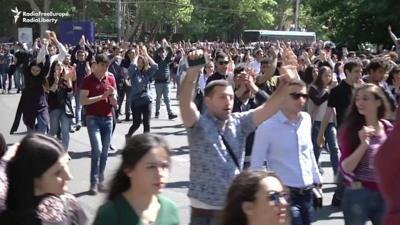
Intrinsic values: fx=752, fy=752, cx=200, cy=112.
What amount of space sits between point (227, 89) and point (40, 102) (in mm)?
6809

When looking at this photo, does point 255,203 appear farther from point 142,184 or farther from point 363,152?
point 363,152

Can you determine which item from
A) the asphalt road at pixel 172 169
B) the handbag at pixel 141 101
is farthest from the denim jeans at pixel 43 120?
the handbag at pixel 141 101

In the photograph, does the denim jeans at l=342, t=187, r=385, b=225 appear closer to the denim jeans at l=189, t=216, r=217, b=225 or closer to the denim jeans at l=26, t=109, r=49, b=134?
the denim jeans at l=189, t=216, r=217, b=225

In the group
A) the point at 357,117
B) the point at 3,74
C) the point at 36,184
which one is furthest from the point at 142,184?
the point at 3,74

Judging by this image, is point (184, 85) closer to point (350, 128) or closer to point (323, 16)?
point (350, 128)

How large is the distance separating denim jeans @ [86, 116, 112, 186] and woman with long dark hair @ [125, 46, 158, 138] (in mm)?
2104

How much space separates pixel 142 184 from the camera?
11.3ft

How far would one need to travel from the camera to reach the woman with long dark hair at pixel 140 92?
12.6 m

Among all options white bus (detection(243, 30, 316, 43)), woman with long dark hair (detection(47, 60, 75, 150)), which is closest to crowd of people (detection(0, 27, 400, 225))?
woman with long dark hair (detection(47, 60, 75, 150))

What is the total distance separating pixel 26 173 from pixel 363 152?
2.65m

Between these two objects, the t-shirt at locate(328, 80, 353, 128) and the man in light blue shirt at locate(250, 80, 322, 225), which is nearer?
the man in light blue shirt at locate(250, 80, 322, 225)

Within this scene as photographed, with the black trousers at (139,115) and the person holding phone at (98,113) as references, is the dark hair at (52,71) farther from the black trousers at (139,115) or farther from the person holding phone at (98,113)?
the person holding phone at (98,113)

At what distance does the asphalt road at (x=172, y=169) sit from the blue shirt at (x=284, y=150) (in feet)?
3.50

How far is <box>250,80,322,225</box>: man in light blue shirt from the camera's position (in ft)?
17.9
